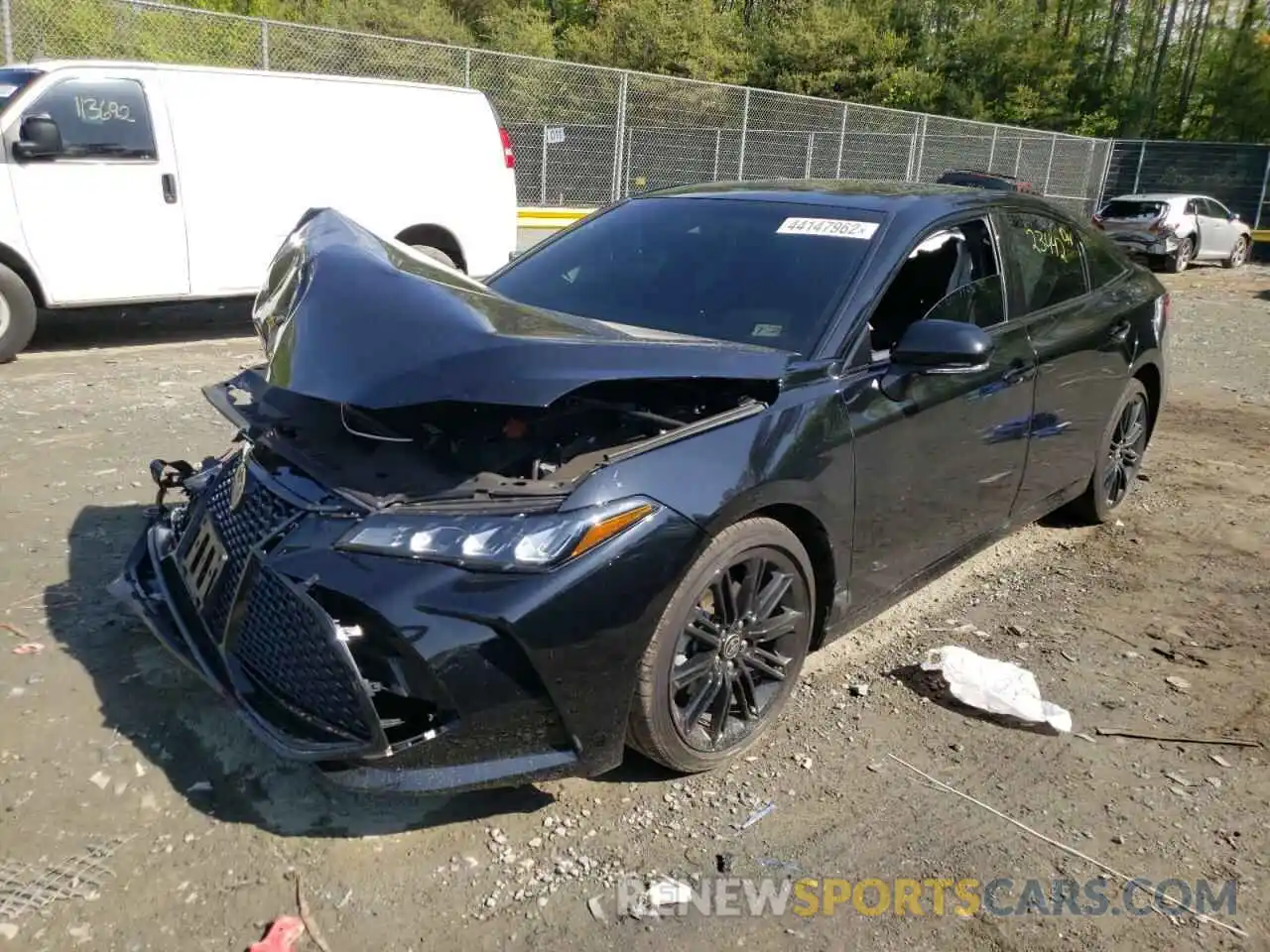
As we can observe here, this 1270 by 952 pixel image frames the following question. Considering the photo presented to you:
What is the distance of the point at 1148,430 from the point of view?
545 cm

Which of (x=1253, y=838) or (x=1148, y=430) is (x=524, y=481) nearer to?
(x=1253, y=838)

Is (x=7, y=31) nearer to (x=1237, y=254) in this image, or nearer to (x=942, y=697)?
(x=942, y=697)

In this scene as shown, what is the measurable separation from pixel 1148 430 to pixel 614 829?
13.7 ft

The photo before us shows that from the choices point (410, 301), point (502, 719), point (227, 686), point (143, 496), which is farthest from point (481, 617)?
point (143, 496)

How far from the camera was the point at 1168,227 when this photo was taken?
20.3 m

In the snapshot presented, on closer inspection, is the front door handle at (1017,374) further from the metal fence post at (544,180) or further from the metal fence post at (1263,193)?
A: the metal fence post at (1263,193)

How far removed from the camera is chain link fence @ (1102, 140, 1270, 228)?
85.2ft

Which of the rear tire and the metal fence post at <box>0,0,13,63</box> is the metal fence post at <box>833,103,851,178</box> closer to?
the rear tire

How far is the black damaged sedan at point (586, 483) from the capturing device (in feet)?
7.64

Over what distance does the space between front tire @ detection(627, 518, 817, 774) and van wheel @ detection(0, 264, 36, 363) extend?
6475 mm

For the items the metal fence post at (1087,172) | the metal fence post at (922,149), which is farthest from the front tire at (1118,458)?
the metal fence post at (1087,172)

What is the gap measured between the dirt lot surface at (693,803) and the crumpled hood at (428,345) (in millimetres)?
1128

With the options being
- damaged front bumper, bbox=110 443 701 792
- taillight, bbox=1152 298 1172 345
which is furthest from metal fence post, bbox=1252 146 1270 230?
damaged front bumper, bbox=110 443 701 792

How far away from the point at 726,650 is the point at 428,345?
1187 millimetres
